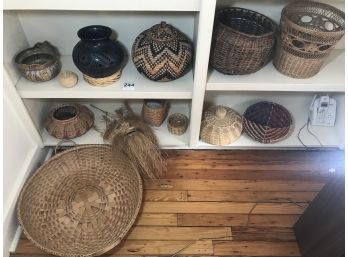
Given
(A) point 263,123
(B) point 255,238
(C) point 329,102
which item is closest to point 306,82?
(A) point 263,123

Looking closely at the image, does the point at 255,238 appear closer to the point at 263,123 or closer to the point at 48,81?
the point at 263,123

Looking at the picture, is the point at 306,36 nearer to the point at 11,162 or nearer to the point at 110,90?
the point at 110,90

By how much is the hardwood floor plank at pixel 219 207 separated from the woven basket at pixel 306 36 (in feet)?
1.91

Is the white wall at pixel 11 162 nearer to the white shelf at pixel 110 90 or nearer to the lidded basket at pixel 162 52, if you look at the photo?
the white shelf at pixel 110 90

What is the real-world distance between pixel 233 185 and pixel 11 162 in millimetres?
969

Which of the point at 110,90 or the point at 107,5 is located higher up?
the point at 107,5

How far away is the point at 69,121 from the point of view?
140 cm

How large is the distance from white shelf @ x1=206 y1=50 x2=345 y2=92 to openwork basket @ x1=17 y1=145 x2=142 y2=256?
53 centimetres

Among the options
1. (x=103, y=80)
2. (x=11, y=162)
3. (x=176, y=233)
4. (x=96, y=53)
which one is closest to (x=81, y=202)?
(x=11, y=162)

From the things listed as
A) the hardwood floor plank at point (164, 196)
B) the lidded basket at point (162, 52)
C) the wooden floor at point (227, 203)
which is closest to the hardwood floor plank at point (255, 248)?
the wooden floor at point (227, 203)

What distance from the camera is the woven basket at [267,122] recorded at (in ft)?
4.66

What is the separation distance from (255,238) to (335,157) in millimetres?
646

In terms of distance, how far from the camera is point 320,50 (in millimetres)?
1099

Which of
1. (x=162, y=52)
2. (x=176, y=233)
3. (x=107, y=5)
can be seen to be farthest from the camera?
(x=176, y=233)
